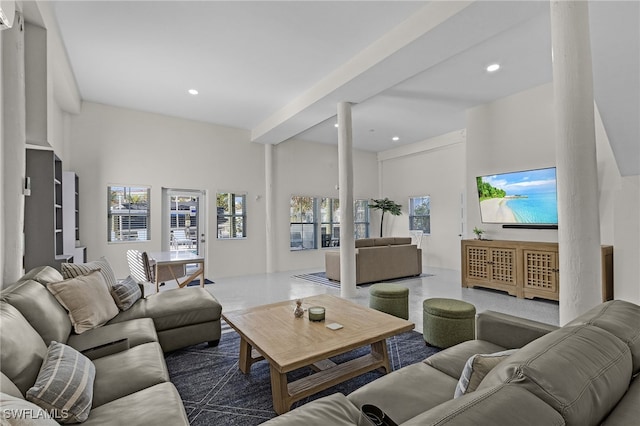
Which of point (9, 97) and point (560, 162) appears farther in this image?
point (9, 97)

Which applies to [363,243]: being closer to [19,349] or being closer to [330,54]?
[330,54]

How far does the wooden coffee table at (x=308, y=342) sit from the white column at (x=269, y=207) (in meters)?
4.56

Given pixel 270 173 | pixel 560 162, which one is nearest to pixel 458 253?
pixel 270 173

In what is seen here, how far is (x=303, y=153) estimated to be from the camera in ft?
26.2

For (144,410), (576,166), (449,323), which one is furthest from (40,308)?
(576,166)

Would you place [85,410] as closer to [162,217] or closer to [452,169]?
[162,217]

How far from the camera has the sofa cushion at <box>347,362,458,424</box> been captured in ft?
4.13

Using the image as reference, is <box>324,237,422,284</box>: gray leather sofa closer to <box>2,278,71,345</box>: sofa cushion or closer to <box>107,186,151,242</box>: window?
<box>107,186,151,242</box>: window

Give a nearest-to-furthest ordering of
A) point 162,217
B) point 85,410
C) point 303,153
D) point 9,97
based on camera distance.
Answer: point 85,410 < point 9,97 < point 162,217 < point 303,153

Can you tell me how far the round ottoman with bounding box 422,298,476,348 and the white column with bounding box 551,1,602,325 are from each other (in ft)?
2.27

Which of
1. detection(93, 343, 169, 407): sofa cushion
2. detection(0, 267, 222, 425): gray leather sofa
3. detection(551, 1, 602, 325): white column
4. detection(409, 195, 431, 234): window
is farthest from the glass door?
detection(551, 1, 602, 325): white column

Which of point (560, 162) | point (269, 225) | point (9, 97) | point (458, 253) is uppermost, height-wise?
point (9, 97)

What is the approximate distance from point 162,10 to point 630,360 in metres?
4.19

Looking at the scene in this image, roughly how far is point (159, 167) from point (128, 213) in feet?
3.46
